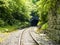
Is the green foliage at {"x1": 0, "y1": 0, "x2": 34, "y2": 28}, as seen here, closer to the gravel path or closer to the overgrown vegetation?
the overgrown vegetation

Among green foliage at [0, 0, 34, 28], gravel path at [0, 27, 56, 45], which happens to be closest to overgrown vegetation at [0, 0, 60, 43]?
green foliage at [0, 0, 34, 28]

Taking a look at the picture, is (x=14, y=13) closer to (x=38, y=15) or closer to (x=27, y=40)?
(x=38, y=15)

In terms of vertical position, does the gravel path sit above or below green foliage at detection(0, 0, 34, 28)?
above

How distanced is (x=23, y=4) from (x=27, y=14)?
12.1ft

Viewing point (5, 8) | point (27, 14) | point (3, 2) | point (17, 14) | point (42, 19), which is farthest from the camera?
point (27, 14)

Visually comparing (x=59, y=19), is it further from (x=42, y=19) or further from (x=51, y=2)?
(x=42, y=19)

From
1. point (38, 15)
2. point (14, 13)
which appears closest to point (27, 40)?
point (38, 15)

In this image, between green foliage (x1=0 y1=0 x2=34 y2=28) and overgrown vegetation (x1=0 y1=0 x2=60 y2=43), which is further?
green foliage (x1=0 y1=0 x2=34 y2=28)

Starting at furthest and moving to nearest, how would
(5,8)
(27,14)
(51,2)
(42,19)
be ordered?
(27,14), (5,8), (42,19), (51,2)

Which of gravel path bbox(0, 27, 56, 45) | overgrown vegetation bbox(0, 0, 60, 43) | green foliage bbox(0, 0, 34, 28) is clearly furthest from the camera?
green foliage bbox(0, 0, 34, 28)

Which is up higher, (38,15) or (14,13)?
(38,15)

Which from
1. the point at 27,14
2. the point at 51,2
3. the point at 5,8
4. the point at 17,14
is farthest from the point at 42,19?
the point at 27,14

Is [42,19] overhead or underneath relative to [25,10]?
overhead

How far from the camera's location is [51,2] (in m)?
21.1
